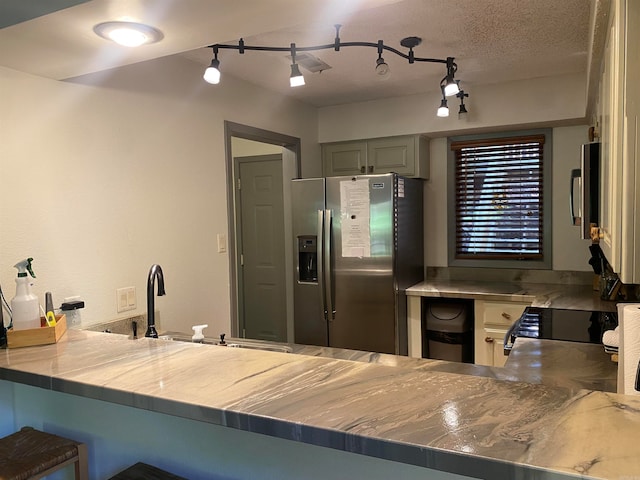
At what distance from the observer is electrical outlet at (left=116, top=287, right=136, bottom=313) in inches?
93.6

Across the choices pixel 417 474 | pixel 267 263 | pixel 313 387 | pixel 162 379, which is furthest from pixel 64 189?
pixel 267 263

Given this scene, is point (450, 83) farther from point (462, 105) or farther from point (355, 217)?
point (355, 217)

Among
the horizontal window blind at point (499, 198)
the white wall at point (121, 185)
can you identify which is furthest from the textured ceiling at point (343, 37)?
the horizontal window blind at point (499, 198)

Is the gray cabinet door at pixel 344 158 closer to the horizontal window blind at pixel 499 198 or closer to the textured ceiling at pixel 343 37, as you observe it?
the textured ceiling at pixel 343 37

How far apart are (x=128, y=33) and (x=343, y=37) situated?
1341 mm

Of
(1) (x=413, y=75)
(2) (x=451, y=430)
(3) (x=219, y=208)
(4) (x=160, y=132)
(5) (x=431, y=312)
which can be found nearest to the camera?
(2) (x=451, y=430)

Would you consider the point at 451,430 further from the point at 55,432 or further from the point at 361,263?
the point at 361,263

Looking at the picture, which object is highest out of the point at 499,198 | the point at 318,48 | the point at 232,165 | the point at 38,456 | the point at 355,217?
the point at 318,48

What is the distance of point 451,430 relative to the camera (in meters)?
0.87

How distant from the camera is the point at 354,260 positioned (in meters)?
3.50

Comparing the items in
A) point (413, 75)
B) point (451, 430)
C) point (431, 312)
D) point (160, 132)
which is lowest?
point (431, 312)

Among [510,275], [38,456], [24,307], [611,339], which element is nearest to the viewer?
[38,456]

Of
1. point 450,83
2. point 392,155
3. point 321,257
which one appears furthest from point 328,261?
point 450,83

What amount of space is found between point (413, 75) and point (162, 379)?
9.21 ft
